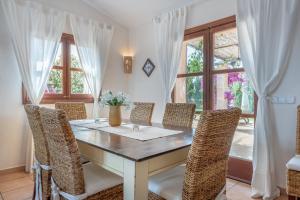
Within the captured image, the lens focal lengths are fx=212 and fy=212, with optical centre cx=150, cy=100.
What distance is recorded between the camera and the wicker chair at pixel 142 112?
2.85 meters

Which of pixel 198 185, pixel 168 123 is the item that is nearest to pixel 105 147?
pixel 198 185

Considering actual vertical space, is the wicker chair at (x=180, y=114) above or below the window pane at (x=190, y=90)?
below

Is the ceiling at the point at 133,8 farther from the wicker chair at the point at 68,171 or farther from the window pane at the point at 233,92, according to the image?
the wicker chair at the point at 68,171

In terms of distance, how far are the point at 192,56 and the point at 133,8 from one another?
1.34m

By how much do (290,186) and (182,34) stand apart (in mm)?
2434

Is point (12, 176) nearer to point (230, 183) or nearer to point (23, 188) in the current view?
point (23, 188)

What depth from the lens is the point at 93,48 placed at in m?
3.76

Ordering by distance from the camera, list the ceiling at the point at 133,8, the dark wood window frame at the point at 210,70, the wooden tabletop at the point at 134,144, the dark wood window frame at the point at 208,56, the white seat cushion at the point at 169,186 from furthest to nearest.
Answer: the ceiling at the point at 133,8 < the dark wood window frame at the point at 208,56 < the dark wood window frame at the point at 210,70 < the white seat cushion at the point at 169,186 < the wooden tabletop at the point at 134,144

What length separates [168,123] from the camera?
2.59 m

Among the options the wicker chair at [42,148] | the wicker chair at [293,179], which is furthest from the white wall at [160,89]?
the wicker chair at [42,148]

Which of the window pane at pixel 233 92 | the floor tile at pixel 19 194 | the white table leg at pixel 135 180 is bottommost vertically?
the floor tile at pixel 19 194

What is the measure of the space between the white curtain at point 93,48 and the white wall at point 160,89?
2.17 ft

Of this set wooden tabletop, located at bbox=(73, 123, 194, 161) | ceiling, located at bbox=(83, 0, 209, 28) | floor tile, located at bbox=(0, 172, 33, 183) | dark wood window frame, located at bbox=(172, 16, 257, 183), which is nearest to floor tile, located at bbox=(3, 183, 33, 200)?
floor tile, located at bbox=(0, 172, 33, 183)

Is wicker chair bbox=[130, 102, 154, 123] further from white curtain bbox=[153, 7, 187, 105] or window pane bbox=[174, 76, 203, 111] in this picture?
window pane bbox=[174, 76, 203, 111]
